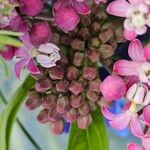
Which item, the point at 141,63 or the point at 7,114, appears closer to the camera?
the point at 141,63

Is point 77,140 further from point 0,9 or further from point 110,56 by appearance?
point 0,9

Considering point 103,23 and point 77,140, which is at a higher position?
point 103,23

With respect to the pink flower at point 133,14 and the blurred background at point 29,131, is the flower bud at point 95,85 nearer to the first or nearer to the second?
the pink flower at point 133,14

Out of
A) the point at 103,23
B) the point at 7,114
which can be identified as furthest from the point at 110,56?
the point at 7,114

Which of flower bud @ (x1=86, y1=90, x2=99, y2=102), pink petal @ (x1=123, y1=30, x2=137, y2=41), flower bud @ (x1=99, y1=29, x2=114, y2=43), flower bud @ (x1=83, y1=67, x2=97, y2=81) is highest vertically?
pink petal @ (x1=123, y1=30, x2=137, y2=41)

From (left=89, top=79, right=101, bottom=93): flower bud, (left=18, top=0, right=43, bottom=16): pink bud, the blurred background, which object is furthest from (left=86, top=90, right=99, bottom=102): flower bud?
the blurred background

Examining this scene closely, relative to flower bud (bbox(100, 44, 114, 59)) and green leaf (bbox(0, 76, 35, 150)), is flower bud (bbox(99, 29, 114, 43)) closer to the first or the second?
flower bud (bbox(100, 44, 114, 59))
